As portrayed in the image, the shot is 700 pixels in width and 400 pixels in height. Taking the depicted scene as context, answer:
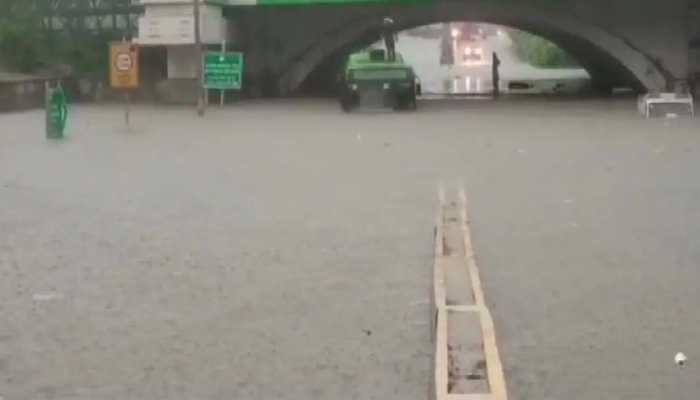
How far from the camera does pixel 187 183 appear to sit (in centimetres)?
1798

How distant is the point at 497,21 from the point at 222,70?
660 inches

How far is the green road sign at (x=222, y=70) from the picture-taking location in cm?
3825

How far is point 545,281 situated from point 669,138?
16.6 m

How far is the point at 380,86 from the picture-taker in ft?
131

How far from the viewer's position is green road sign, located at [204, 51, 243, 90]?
3825 cm

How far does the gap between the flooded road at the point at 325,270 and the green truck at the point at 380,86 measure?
53.3ft

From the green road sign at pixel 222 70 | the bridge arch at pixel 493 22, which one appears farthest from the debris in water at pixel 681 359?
the bridge arch at pixel 493 22

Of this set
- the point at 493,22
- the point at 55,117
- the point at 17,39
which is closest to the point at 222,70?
the point at 17,39

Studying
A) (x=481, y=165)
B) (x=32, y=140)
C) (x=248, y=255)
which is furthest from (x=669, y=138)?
(x=248, y=255)

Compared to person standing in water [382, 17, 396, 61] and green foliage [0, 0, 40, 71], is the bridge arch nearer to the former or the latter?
person standing in water [382, 17, 396, 61]

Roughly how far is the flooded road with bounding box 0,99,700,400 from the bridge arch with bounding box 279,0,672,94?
25.4 metres

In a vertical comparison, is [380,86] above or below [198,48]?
below

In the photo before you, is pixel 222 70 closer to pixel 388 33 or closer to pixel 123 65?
pixel 123 65

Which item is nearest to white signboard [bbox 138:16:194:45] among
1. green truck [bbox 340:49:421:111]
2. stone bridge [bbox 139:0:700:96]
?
stone bridge [bbox 139:0:700:96]
